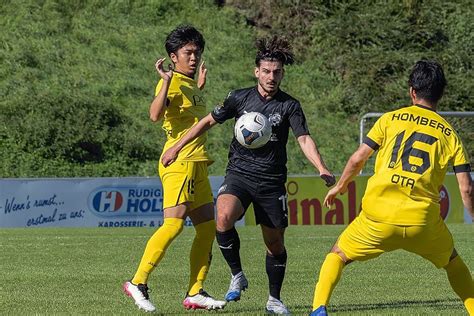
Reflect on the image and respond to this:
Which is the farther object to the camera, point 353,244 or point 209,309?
point 209,309

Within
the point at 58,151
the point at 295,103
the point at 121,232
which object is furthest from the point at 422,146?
the point at 58,151

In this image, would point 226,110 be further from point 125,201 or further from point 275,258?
point 125,201

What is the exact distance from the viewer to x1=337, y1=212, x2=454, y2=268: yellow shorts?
6664mm

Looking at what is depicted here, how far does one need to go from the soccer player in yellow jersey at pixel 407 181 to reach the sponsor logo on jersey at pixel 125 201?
48.3 ft

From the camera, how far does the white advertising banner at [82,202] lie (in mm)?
21000

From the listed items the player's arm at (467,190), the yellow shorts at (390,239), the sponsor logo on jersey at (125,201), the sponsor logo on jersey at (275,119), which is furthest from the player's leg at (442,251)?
the sponsor logo on jersey at (125,201)

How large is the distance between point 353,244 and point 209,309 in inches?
69.9

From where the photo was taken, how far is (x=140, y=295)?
7.80m

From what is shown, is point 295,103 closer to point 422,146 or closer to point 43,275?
point 422,146

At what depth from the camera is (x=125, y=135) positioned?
27.4 meters

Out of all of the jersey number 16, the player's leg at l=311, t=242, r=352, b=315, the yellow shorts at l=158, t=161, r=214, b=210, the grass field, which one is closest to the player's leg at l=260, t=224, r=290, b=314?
the grass field

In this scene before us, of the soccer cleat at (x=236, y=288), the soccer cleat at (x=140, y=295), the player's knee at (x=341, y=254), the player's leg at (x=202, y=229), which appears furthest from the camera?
the player's leg at (x=202, y=229)

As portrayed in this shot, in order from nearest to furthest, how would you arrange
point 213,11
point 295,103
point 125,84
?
1. point 295,103
2. point 125,84
3. point 213,11

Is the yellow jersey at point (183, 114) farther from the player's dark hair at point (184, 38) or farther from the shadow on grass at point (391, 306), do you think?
the shadow on grass at point (391, 306)
